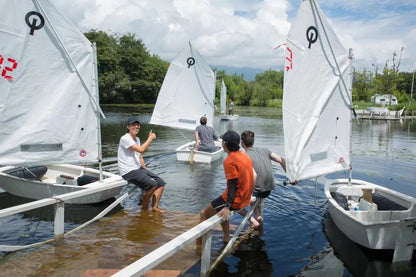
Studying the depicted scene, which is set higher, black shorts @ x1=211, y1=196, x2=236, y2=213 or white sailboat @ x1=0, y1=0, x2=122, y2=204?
white sailboat @ x1=0, y1=0, x2=122, y2=204

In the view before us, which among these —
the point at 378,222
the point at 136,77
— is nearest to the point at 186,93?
the point at 378,222

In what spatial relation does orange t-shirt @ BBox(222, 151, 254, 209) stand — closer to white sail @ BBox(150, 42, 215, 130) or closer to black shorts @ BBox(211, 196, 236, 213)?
black shorts @ BBox(211, 196, 236, 213)

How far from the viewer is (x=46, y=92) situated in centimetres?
665

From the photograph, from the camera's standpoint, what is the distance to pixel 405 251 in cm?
530

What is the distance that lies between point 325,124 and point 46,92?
557cm

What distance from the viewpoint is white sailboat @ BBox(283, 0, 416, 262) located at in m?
5.99

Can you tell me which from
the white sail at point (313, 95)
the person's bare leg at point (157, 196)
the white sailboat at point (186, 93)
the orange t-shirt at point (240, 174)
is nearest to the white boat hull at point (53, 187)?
the person's bare leg at point (157, 196)

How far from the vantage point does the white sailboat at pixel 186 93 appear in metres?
A: 14.3

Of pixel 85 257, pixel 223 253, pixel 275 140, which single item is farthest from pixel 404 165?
pixel 85 257

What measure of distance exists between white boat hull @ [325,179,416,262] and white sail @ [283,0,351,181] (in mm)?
872

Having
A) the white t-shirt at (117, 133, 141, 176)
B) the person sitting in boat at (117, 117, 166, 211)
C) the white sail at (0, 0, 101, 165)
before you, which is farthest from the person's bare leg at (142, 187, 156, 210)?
the white sail at (0, 0, 101, 165)

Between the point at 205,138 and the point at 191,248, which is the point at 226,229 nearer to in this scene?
the point at 191,248

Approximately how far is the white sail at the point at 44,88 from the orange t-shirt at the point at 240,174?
3.81m

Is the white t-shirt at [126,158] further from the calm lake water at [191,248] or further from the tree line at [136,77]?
the tree line at [136,77]
